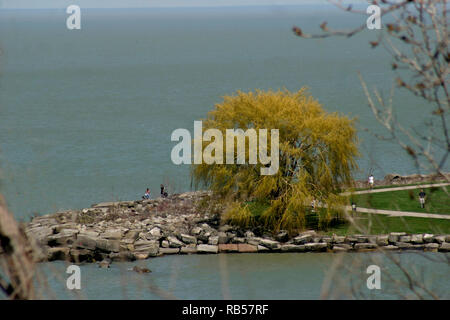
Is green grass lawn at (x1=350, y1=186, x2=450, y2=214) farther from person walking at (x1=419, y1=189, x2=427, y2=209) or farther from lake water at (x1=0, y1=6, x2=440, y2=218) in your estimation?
lake water at (x1=0, y1=6, x2=440, y2=218)

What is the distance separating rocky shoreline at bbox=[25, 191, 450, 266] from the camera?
105ft

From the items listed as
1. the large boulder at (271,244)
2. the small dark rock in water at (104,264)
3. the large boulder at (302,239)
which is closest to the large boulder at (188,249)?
the large boulder at (271,244)

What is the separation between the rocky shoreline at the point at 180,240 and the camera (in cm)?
3216

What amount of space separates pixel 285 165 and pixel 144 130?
33.4m

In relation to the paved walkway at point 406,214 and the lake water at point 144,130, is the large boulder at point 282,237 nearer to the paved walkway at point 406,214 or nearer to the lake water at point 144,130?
the lake water at point 144,130

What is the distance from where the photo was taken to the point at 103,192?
45.8 metres

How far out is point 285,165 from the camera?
3475 cm

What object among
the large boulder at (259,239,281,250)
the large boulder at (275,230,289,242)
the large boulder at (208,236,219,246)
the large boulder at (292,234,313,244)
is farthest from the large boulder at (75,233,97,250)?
the large boulder at (292,234,313,244)

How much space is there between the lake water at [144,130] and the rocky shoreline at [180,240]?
→ 770 millimetres

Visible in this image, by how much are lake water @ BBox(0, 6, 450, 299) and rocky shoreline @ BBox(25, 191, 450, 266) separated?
770 millimetres

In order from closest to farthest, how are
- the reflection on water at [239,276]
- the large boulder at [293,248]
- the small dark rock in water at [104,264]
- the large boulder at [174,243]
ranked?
the reflection on water at [239,276] < the small dark rock in water at [104,264] < the large boulder at [293,248] < the large boulder at [174,243]

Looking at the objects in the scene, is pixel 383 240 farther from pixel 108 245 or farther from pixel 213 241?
pixel 108 245

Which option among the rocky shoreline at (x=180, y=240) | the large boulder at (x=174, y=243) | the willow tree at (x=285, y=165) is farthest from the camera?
the willow tree at (x=285, y=165)

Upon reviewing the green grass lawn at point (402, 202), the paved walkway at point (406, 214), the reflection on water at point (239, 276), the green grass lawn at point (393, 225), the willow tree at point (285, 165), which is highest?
the willow tree at point (285, 165)
